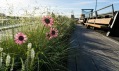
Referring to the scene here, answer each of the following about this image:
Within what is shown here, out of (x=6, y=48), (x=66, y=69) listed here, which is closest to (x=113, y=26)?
(x=66, y=69)

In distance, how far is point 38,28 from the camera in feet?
19.2

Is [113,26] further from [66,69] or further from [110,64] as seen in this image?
[66,69]

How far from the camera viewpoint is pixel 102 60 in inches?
229

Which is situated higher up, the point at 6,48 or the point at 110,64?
the point at 6,48

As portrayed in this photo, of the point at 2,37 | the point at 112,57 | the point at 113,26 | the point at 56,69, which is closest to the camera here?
the point at 56,69

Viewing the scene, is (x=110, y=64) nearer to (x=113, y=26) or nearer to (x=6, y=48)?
(x=6, y=48)

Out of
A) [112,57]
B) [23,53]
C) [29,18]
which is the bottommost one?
[112,57]

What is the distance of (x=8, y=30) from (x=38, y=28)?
27.5 inches

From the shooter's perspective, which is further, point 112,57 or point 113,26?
point 113,26

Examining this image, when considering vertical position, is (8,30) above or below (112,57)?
above

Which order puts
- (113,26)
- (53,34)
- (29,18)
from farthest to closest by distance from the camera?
(113,26) → (29,18) → (53,34)

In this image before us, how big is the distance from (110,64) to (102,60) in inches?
18.0

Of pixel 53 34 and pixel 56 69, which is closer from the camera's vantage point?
pixel 56 69

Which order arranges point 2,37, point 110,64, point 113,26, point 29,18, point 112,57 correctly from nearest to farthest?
point 2,37 → point 110,64 → point 112,57 → point 29,18 → point 113,26
